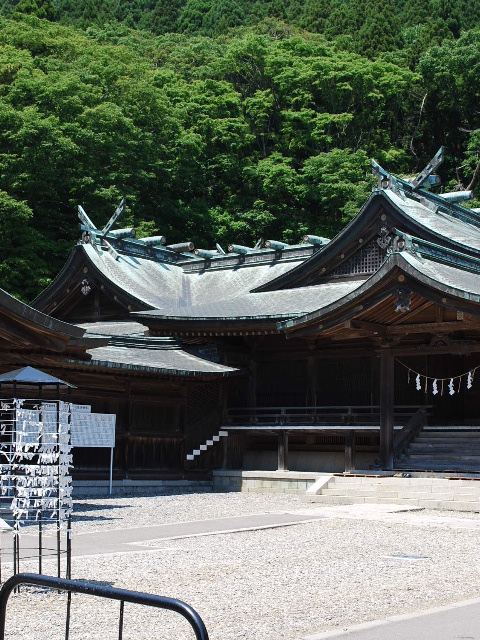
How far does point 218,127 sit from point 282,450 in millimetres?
31372

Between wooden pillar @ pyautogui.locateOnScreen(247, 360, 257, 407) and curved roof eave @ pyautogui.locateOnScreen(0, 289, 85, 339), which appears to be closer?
curved roof eave @ pyautogui.locateOnScreen(0, 289, 85, 339)

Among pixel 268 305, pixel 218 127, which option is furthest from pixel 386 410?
pixel 218 127

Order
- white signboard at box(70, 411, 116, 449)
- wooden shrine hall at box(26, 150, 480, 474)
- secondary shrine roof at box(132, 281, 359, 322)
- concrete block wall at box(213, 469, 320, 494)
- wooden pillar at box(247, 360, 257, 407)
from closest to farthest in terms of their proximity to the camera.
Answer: white signboard at box(70, 411, 116, 449), wooden shrine hall at box(26, 150, 480, 474), concrete block wall at box(213, 469, 320, 494), secondary shrine roof at box(132, 281, 359, 322), wooden pillar at box(247, 360, 257, 407)

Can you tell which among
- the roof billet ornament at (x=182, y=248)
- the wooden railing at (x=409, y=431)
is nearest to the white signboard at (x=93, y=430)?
the wooden railing at (x=409, y=431)

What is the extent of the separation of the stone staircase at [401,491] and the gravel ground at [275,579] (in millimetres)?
2599

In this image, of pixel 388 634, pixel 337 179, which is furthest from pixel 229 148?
pixel 388 634

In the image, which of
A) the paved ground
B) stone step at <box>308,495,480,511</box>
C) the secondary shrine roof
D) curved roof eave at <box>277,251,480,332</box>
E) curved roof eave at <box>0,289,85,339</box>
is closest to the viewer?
the paved ground

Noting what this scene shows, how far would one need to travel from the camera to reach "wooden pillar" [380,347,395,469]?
2075cm

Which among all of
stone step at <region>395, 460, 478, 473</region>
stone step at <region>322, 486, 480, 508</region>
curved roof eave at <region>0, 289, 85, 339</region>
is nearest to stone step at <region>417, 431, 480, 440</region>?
stone step at <region>395, 460, 478, 473</region>

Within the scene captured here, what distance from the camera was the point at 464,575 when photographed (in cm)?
995

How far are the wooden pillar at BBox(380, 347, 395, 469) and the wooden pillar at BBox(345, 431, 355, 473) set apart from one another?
28.2 inches

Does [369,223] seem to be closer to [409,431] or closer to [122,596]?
[409,431]

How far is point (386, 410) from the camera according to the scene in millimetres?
20922

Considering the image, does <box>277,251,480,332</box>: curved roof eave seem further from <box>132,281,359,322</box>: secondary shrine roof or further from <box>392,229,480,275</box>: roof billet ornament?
<box>132,281,359,322</box>: secondary shrine roof
